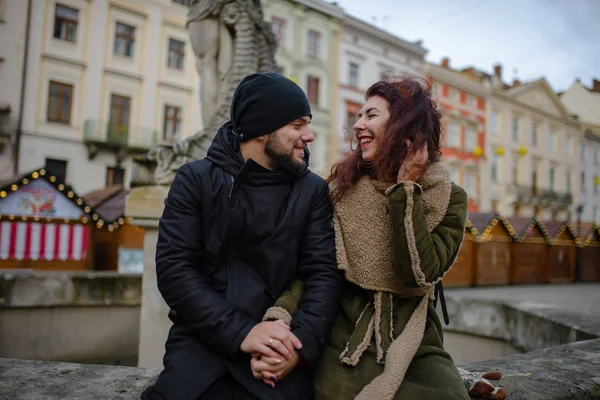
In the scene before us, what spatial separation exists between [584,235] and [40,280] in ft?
46.4

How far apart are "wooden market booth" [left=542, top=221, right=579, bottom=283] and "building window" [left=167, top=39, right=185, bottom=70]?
60.7 feet

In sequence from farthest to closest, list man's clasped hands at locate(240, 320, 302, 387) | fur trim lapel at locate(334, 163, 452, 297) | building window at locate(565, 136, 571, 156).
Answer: building window at locate(565, 136, 571, 156) → fur trim lapel at locate(334, 163, 452, 297) → man's clasped hands at locate(240, 320, 302, 387)

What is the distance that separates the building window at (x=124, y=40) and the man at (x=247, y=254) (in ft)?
74.6

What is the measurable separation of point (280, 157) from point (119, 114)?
22.3 meters

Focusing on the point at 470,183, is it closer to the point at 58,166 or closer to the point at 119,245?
the point at 58,166

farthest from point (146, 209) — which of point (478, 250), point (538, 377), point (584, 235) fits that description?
point (584, 235)

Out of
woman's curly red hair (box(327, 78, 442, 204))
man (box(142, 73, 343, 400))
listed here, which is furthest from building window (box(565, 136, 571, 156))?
man (box(142, 73, 343, 400))

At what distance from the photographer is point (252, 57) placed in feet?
14.8

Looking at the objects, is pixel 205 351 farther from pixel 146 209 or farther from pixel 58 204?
pixel 58 204

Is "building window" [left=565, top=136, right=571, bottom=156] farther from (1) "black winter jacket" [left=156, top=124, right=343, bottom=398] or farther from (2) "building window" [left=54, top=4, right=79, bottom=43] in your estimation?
(1) "black winter jacket" [left=156, top=124, right=343, bottom=398]

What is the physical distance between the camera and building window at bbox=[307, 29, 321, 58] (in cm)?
2773

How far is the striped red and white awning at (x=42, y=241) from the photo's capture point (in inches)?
265

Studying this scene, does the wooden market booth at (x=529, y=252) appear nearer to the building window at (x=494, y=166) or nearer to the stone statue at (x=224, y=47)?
the stone statue at (x=224, y=47)

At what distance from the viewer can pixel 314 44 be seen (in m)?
28.0
